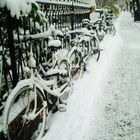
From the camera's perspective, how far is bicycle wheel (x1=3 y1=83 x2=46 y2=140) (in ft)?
12.0

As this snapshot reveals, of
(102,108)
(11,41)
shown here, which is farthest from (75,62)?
(11,41)

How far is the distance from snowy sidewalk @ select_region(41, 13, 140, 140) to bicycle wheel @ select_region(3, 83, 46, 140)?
0.24 meters

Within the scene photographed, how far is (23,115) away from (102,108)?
214 cm

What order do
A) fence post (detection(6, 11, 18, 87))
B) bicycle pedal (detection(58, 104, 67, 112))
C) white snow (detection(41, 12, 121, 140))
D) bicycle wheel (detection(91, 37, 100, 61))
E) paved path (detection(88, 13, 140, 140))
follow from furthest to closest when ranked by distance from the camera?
1. bicycle wheel (detection(91, 37, 100, 61))
2. bicycle pedal (detection(58, 104, 67, 112))
3. paved path (detection(88, 13, 140, 140))
4. white snow (detection(41, 12, 121, 140))
5. fence post (detection(6, 11, 18, 87))

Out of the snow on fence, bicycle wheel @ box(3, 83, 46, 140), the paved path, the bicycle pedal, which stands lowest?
the paved path

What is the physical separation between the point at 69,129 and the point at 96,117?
0.80m

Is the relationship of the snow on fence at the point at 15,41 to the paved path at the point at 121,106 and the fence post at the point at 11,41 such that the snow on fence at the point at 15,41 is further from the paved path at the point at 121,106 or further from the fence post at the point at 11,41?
the paved path at the point at 121,106

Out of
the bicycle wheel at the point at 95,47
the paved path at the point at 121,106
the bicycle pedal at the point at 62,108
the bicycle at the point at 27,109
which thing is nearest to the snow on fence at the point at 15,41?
the bicycle at the point at 27,109

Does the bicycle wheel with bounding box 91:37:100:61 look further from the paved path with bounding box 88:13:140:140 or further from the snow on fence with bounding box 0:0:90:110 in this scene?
the snow on fence with bounding box 0:0:90:110

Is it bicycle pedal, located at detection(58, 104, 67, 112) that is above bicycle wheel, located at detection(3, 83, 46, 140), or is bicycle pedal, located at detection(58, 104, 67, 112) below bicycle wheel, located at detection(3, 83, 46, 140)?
below

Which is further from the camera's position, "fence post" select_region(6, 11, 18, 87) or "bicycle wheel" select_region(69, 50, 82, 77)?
"bicycle wheel" select_region(69, 50, 82, 77)

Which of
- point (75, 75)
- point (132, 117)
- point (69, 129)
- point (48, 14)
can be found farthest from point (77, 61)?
point (69, 129)

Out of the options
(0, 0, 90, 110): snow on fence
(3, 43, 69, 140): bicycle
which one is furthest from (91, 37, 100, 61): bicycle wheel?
(3, 43, 69, 140): bicycle

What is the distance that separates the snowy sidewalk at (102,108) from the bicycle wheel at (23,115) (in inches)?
9.6
